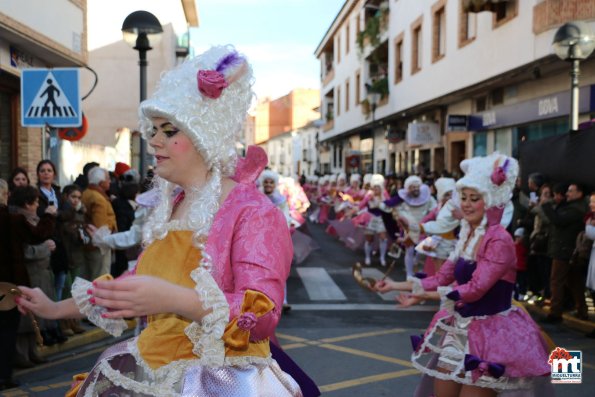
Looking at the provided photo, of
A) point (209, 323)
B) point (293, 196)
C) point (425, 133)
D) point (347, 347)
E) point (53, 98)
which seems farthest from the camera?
point (425, 133)

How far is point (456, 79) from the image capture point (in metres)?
19.0

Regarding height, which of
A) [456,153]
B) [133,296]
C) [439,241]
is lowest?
[439,241]

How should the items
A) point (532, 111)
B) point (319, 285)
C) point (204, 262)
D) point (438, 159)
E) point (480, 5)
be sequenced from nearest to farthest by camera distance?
point (204, 262)
point (319, 285)
point (532, 111)
point (480, 5)
point (438, 159)

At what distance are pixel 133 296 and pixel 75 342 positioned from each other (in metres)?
6.24

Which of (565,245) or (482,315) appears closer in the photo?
(482,315)

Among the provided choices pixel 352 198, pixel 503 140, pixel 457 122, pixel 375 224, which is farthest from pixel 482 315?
pixel 352 198

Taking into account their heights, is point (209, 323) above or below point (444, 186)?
below

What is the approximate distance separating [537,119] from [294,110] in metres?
65.9

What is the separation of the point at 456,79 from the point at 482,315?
1579 cm

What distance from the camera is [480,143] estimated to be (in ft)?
61.7

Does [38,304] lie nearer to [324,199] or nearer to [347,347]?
[347,347]

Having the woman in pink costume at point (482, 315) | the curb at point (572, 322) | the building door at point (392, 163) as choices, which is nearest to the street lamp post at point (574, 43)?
the curb at point (572, 322)

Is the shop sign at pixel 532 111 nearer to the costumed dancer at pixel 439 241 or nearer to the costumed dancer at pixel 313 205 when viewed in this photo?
the costumed dancer at pixel 439 241

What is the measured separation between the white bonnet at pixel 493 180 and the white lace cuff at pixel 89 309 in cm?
262
